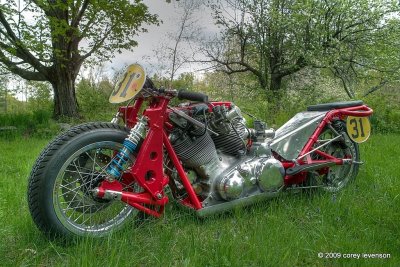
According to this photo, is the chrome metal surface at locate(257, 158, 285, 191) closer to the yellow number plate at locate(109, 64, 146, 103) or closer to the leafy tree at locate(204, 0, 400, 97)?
the yellow number plate at locate(109, 64, 146, 103)

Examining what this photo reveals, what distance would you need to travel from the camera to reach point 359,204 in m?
3.39

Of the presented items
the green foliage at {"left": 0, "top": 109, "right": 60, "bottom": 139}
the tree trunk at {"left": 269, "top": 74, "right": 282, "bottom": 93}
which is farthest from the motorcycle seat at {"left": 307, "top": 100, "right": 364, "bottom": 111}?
the tree trunk at {"left": 269, "top": 74, "right": 282, "bottom": 93}

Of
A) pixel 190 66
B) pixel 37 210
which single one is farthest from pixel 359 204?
pixel 190 66

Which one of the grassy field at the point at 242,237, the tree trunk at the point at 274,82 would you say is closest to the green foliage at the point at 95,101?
the tree trunk at the point at 274,82

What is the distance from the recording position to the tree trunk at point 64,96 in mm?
11789

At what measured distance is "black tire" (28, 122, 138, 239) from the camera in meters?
2.27

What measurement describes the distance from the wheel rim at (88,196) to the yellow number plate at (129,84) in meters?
0.36

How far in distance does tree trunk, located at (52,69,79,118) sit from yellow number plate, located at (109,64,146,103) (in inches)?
376

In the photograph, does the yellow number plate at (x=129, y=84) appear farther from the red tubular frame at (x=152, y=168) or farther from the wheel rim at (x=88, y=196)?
the wheel rim at (x=88, y=196)

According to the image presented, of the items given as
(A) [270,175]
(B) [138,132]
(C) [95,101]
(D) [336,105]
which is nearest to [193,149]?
(B) [138,132]

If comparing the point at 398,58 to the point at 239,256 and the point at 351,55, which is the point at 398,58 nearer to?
the point at 351,55

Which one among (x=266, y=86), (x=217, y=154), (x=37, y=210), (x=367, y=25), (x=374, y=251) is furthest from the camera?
(x=266, y=86)

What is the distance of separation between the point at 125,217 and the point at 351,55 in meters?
14.8

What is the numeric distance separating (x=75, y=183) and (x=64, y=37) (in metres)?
9.19
